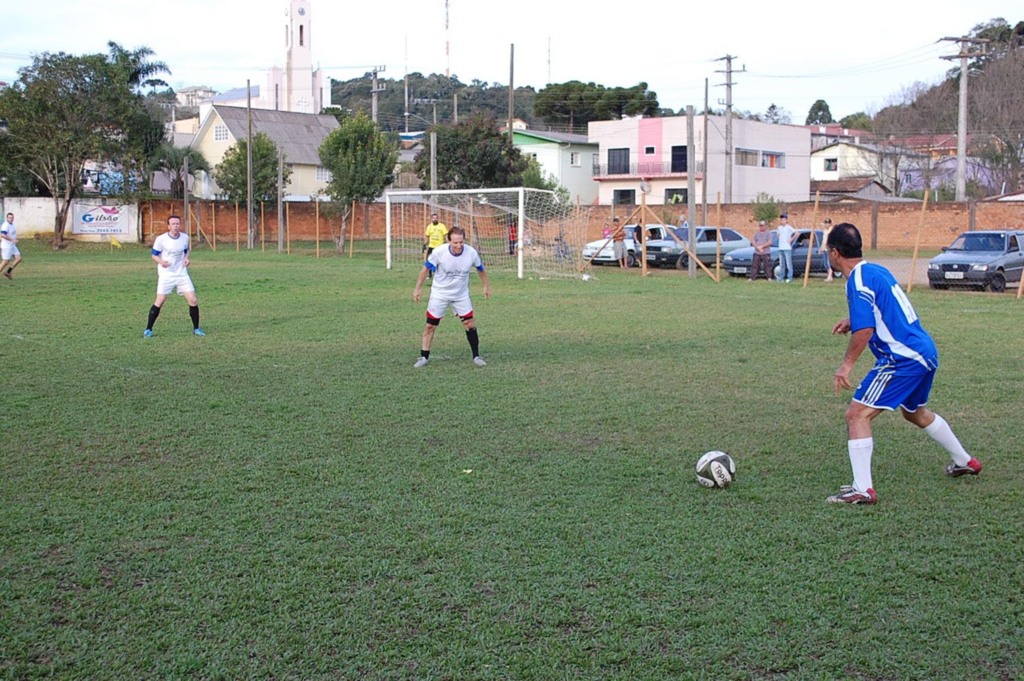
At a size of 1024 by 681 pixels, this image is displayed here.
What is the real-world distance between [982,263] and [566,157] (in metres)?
47.0

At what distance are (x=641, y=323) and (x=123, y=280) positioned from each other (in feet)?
47.7

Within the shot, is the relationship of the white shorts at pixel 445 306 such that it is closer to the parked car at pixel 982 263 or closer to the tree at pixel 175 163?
the parked car at pixel 982 263

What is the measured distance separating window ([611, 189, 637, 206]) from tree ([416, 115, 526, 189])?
19.1 meters

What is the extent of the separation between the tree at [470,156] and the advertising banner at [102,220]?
44.5ft

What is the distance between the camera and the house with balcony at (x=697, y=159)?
64.5 metres

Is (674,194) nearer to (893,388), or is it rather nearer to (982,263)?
(982,263)

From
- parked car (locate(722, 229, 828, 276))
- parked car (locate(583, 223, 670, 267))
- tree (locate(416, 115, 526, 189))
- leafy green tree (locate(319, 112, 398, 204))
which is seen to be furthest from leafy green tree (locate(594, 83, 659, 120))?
parked car (locate(722, 229, 828, 276))

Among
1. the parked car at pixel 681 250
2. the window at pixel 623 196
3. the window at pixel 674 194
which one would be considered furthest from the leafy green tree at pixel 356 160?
the window at pixel 623 196

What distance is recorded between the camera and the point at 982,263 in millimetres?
22344

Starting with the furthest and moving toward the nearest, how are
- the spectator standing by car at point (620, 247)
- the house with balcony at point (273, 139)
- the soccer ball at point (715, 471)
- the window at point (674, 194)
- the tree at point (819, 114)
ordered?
the tree at point (819, 114)
the house with balcony at point (273, 139)
the window at point (674, 194)
the spectator standing by car at point (620, 247)
the soccer ball at point (715, 471)

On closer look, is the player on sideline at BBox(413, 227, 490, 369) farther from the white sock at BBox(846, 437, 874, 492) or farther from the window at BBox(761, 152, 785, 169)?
the window at BBox(761, 152, 785, 169)

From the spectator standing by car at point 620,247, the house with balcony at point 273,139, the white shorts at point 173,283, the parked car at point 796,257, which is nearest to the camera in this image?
the white shorts at point 173,283

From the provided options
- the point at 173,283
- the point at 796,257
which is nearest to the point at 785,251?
the point at 796,257

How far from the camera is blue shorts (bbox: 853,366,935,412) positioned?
6.23m
